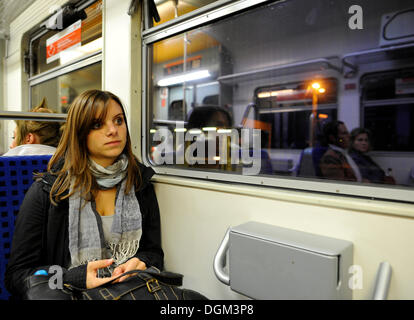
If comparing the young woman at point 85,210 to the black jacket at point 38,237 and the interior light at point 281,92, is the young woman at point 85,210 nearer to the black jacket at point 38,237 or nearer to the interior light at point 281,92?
the black jacket at point 38,237

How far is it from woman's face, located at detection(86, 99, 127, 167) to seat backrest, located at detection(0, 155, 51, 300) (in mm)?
505

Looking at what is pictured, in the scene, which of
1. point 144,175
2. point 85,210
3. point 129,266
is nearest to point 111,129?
point 144,175

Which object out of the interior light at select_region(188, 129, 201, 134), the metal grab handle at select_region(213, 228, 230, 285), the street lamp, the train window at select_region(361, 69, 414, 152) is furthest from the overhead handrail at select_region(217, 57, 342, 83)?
the metal grab handle at select_region(213, 228, 230, 285)

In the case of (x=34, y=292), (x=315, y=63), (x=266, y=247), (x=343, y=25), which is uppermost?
(x=343, y=25)

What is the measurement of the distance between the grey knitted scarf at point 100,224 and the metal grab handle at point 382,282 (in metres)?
1.21

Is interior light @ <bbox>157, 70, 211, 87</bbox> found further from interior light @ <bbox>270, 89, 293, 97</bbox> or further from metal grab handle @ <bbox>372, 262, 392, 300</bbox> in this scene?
metal grab handle @ <bbox>372, 262, 392, 300</bbox>

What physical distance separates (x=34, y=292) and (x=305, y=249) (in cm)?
115

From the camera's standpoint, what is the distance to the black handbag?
1.24 metres

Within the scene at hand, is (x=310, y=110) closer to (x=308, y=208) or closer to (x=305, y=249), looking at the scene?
(x=308, y=208)

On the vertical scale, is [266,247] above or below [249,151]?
below

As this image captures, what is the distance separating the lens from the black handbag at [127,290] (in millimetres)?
1243

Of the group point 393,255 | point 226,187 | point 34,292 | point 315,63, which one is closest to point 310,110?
point 315,63
